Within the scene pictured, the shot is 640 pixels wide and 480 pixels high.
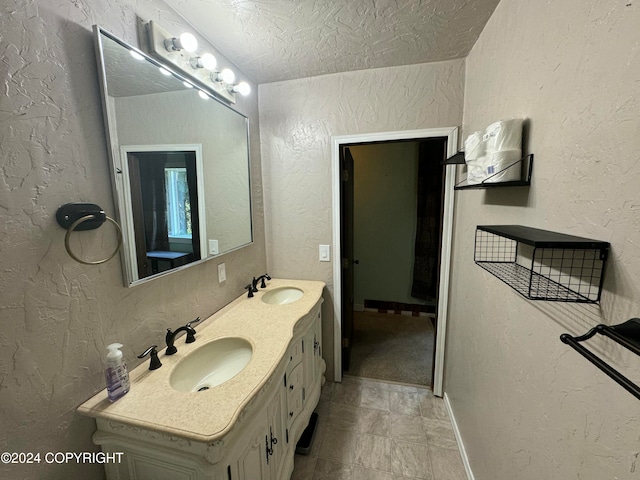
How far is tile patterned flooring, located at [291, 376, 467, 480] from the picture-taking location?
1414mm

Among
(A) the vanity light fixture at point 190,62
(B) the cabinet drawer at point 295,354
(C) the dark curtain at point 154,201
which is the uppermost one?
(A) the vanity light fixture at point 190,62

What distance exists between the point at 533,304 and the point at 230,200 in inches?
62.3

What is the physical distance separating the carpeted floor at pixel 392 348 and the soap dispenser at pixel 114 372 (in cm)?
182

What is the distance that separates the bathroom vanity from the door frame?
60cm

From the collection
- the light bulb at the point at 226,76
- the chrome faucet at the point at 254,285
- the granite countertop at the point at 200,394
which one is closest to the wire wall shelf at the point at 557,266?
the granite countertop at the point at 200,394

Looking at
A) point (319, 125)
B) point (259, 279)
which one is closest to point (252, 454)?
point (259, 279)

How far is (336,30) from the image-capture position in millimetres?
1292

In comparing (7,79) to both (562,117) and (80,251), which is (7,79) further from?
(562,117)

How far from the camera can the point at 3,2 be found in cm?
62

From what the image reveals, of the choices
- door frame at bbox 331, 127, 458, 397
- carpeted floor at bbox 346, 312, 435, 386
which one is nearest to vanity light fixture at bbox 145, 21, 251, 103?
door frame at bbox 331, 127, 458, 397

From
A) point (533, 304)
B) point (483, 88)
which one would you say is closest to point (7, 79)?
point (533, 304)

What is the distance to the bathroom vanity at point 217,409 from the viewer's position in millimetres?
735

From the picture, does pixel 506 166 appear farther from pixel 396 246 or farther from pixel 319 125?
pixel 396 246

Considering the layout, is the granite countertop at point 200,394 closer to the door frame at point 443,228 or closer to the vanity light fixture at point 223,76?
the door frame at point 443,228
